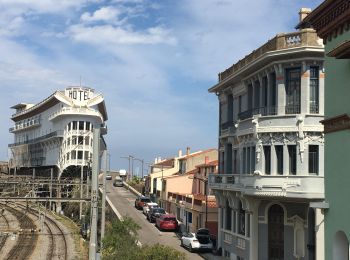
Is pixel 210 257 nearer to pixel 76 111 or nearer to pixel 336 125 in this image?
pixel 336 125

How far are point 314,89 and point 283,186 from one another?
16.9 feet

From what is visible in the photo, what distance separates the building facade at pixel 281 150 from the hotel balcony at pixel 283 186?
5 centimetres

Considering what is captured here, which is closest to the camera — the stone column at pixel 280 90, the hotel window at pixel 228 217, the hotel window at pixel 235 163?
the stone column at pixel 280 90

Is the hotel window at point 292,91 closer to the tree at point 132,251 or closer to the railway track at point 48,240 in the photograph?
the tree at point 132,251

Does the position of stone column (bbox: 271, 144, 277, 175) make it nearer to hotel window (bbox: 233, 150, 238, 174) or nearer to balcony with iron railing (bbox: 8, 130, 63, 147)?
hotel window (bbox: 233, 150, 238, 174)

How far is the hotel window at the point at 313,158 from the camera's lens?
27.2 metres

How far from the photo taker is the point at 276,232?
30156 millimetres

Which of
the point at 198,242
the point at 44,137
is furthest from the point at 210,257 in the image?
A: the point at 44,137

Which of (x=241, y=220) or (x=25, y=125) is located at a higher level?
(x=25, y=125)

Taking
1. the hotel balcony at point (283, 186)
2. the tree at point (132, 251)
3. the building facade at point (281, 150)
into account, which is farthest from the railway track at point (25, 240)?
the hotel balcony at point (283, 186)

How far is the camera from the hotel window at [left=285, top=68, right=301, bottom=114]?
27844 millimetres

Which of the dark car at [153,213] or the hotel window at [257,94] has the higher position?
the hotel window at [257,94]

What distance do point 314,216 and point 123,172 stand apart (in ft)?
328

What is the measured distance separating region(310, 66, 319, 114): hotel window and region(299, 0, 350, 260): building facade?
48.2 ft
